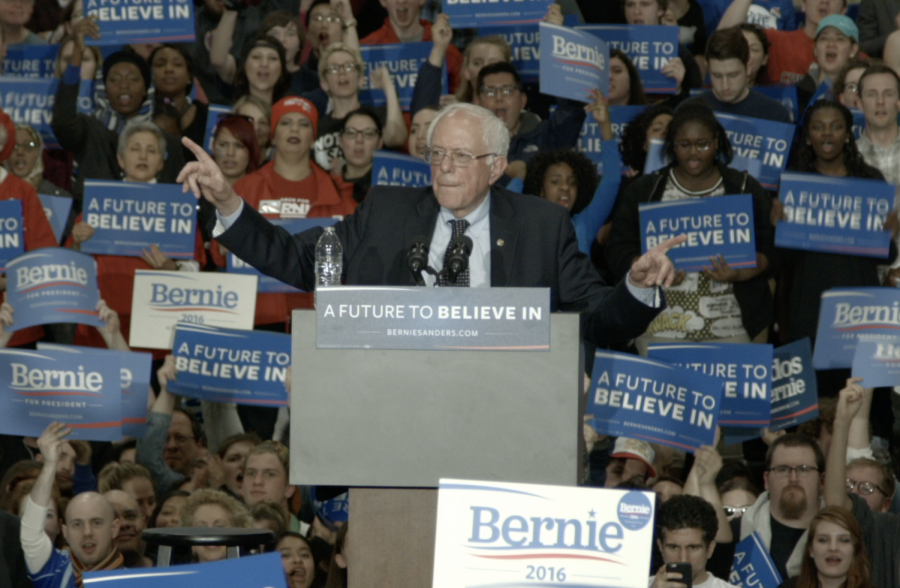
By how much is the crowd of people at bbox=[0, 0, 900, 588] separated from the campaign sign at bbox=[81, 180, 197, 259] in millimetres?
70

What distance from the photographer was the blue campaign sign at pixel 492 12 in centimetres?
716

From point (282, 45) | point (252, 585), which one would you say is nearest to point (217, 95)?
point (282, 45)

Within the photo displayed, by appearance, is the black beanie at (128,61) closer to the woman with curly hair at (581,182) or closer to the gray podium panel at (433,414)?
the woman with curly hair at (581,182)

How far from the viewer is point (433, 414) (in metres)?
2.53

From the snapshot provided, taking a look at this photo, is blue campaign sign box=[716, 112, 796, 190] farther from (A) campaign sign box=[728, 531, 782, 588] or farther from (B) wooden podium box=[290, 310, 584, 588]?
(B) wooden podium box=[290, 310, 584, 588]

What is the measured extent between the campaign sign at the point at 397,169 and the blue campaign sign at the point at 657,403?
1.73 metres

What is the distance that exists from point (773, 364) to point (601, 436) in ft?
3.11

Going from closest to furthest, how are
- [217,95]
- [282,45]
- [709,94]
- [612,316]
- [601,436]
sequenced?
[612,316] < [601,436] < [709,94] < [282,45] < [217,95]

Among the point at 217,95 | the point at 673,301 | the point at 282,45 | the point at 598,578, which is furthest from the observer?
the point at 217,95

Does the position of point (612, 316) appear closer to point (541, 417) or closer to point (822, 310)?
point (541, 417)

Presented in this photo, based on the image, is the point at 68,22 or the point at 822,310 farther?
the point at 68,22

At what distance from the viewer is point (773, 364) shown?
5.90 metres

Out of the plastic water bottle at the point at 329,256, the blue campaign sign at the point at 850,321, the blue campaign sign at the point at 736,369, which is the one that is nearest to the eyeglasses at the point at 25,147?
the blue campaign sign at the point at 736,369

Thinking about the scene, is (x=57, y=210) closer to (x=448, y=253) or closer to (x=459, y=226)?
(x=459, y=226)
